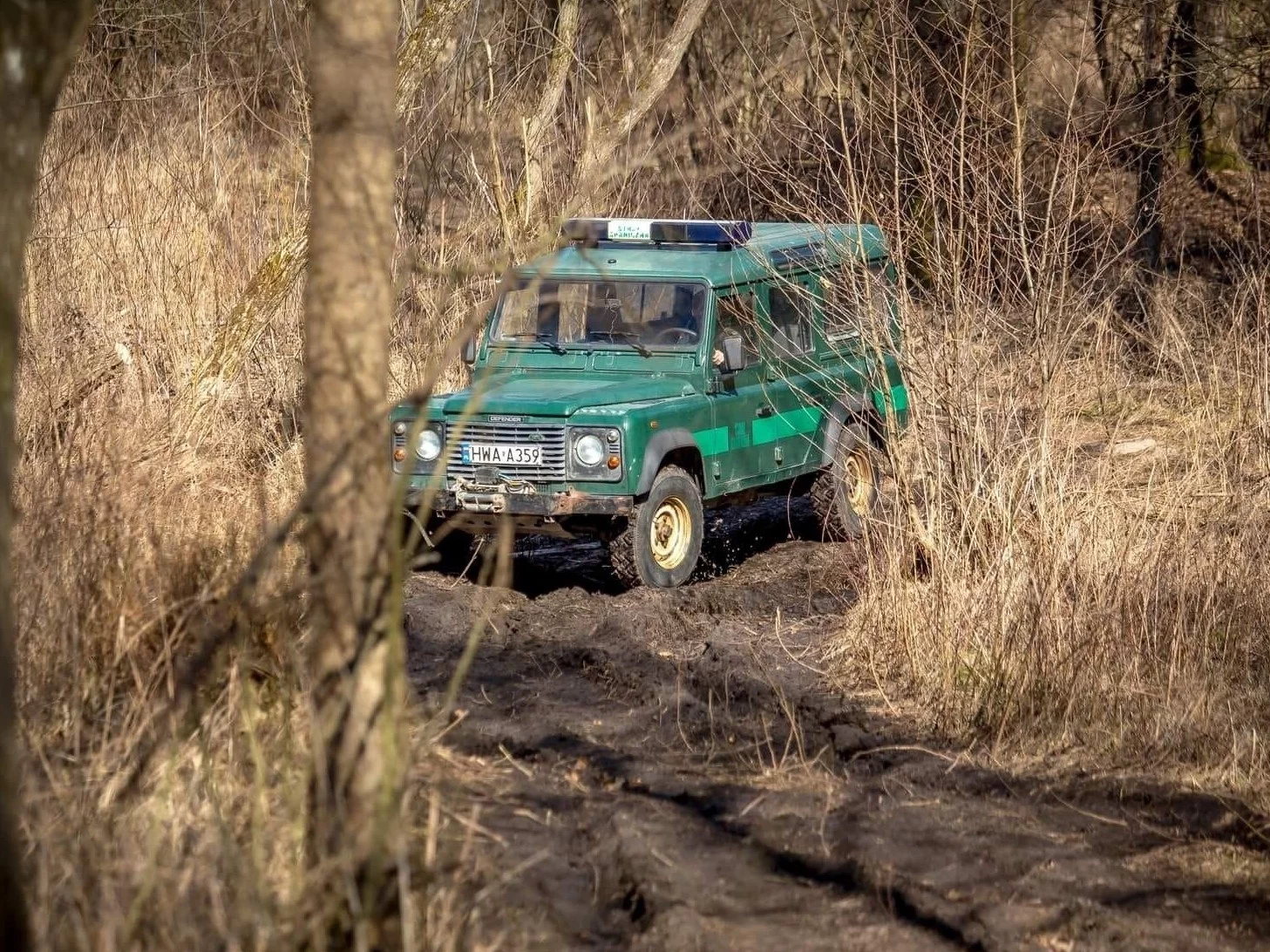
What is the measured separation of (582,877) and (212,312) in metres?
8.15

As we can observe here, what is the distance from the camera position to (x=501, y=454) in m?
A: 8.27

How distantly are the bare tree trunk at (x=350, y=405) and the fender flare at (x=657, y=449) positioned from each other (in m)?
4.87

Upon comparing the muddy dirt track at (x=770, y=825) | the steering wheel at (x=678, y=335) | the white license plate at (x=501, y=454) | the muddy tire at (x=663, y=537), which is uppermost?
the steering wheel at (x=678, y=335)

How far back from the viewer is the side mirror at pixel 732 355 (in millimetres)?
8672

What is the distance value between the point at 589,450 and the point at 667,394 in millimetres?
622

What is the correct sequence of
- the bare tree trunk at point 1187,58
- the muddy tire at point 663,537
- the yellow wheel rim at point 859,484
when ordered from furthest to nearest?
the bare tree trunk at point 1187,58 < the yellow wheel rim at point 859,484 < the muddy tire at point 663,537

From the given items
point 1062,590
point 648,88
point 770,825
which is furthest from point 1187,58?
point 770,825

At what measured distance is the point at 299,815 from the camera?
341cm

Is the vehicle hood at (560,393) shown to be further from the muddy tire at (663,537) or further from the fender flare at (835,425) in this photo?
the fender flare at (835,425)

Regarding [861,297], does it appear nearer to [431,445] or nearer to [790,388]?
[790,388]

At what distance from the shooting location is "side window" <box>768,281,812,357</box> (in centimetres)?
920

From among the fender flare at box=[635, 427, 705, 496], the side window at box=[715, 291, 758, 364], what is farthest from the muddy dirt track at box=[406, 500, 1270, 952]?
the side window at box=[715, 291, 758, 364]

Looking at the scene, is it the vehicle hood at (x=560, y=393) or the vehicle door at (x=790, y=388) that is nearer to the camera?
the vehicle hood at (x=560, y=393)

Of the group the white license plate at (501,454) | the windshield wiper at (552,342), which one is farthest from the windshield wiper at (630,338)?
the white license plate at (501,454)
